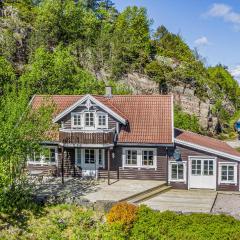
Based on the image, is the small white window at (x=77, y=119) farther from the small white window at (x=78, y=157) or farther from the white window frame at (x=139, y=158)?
the white window frame at (x=139, y=158)

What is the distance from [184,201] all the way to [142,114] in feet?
25.8

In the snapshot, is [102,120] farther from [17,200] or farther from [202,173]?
[17,200]

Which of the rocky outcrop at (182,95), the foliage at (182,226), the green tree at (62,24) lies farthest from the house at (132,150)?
the green tree at (62,24)

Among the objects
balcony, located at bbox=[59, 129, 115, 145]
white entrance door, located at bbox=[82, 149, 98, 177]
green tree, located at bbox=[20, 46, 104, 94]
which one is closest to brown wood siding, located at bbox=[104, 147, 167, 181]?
white entrance door, located at bbox=[82, 149, 98, 177]

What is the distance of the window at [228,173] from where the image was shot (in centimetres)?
2595

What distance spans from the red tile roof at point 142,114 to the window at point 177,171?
1.78 metres

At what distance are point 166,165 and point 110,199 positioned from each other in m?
6.17

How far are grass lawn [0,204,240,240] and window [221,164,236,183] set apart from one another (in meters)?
7.79

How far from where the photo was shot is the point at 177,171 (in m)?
26.8

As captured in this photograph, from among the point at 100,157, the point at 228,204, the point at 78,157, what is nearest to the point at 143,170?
the point at 100,157

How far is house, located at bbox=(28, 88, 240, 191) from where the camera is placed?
26219mm

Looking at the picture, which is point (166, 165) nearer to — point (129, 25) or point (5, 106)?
point (5, 106)

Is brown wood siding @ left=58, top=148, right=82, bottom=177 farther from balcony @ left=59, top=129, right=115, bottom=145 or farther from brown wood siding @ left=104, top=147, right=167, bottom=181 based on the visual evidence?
brown wood siding @ left=104, top=147, right=167, bottom=181

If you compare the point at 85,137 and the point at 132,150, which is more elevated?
the point at 85,137
